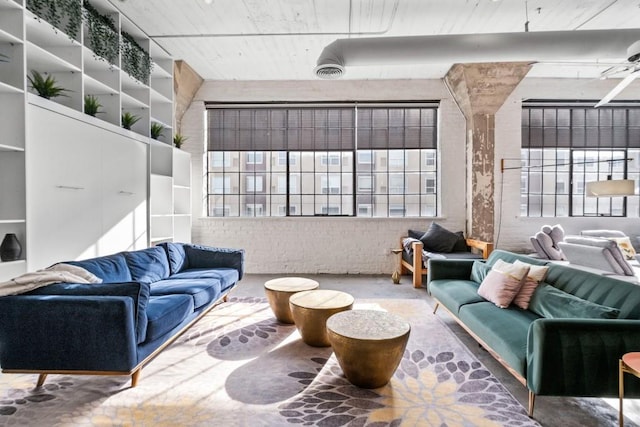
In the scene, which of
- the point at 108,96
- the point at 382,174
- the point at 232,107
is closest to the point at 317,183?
the point at 382,174

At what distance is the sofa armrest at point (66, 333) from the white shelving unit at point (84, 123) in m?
0.72

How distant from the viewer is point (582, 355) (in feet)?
6.00

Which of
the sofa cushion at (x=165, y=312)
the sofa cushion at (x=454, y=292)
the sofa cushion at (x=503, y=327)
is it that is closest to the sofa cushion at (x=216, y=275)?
the sofa cushion at (x=165, y=312)

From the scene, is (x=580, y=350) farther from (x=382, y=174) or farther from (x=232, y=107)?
(x=232, y=107)

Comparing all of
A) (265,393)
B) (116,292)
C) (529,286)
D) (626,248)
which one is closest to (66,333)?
(116,292)

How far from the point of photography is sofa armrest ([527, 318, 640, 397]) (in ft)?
5.98

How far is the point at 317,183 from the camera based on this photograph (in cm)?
610

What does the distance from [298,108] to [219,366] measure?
4700 millimetres

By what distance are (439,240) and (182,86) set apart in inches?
201

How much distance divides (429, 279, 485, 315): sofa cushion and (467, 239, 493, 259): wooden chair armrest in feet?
5.15

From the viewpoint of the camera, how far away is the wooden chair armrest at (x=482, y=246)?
4988 millimetres

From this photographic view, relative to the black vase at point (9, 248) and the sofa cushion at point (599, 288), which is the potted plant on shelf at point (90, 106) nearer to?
the black vase at point (9, 248)

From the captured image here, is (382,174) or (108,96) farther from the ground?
(108,96)

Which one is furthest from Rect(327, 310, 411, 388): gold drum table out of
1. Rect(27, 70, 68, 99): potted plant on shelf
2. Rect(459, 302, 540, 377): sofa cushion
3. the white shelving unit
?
Rect(27, 70, 68, 99): potted plant on shelf
